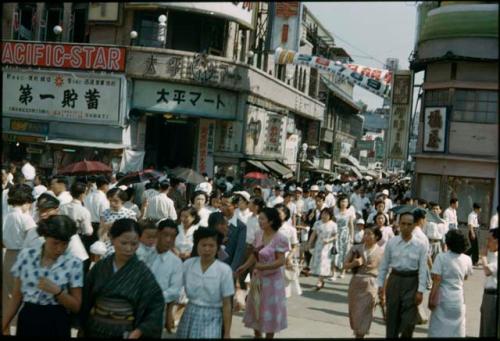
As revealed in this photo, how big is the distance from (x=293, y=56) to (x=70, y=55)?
287 inches

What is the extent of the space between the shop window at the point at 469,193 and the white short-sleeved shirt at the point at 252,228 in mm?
7971

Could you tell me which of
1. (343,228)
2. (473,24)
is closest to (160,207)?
(343,228)

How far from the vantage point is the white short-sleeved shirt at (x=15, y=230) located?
21.4 ft

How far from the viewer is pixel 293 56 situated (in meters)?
21.7

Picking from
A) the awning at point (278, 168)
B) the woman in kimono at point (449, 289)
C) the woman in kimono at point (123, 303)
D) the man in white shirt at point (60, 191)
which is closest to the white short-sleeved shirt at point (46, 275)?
the woman in kimono at point (123, 303)

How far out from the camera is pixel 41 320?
4387 mm

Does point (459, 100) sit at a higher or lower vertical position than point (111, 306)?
higher

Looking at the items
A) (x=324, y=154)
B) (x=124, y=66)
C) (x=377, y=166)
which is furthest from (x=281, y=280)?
(x=377, y=166)

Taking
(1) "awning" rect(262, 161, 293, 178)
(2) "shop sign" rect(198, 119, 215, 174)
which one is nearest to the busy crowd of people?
(2) "shop sign" rect(198, 119, 215, 174)

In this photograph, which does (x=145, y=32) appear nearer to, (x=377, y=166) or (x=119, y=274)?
(x=119, y=274)

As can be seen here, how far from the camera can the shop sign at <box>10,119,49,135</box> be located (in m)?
20.3

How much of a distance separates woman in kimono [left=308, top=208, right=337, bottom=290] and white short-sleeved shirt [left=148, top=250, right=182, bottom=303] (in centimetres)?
575

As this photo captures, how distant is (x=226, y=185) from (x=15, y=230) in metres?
10.4

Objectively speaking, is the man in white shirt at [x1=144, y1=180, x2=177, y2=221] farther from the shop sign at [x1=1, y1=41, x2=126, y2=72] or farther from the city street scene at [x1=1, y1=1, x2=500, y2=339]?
the shop sign at [x1=1, y1=41, x2=126, y2=72]
